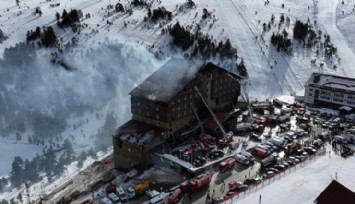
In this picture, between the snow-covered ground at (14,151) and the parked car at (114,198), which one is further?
the snow-covered ground at (14,151)

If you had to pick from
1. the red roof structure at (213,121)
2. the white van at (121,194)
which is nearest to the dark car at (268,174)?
the red roof structure at (213,121)

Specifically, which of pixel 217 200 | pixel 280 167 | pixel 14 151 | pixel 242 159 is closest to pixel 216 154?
pixel 242 159

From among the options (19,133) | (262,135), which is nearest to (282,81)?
(262,135)

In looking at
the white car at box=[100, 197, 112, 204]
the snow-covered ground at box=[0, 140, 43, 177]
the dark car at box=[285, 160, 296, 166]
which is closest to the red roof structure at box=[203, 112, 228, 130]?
the dark car at box=[285, 160, 296, 166]

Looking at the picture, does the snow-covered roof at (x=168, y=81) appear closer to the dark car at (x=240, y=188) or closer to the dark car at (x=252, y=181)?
the dark car at (x=252, y=181)

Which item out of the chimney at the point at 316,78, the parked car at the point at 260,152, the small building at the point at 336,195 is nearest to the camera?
the small building at the point at 336,195

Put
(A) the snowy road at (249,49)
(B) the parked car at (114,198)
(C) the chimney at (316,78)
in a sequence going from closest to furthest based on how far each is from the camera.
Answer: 1. (B) the parked car at (114,198)
2. (C) the chimney at (316,78)
3. (A) the snowy road at (249,49)

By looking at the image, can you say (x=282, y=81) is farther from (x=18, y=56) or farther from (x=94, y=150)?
(x=18, y=56)
